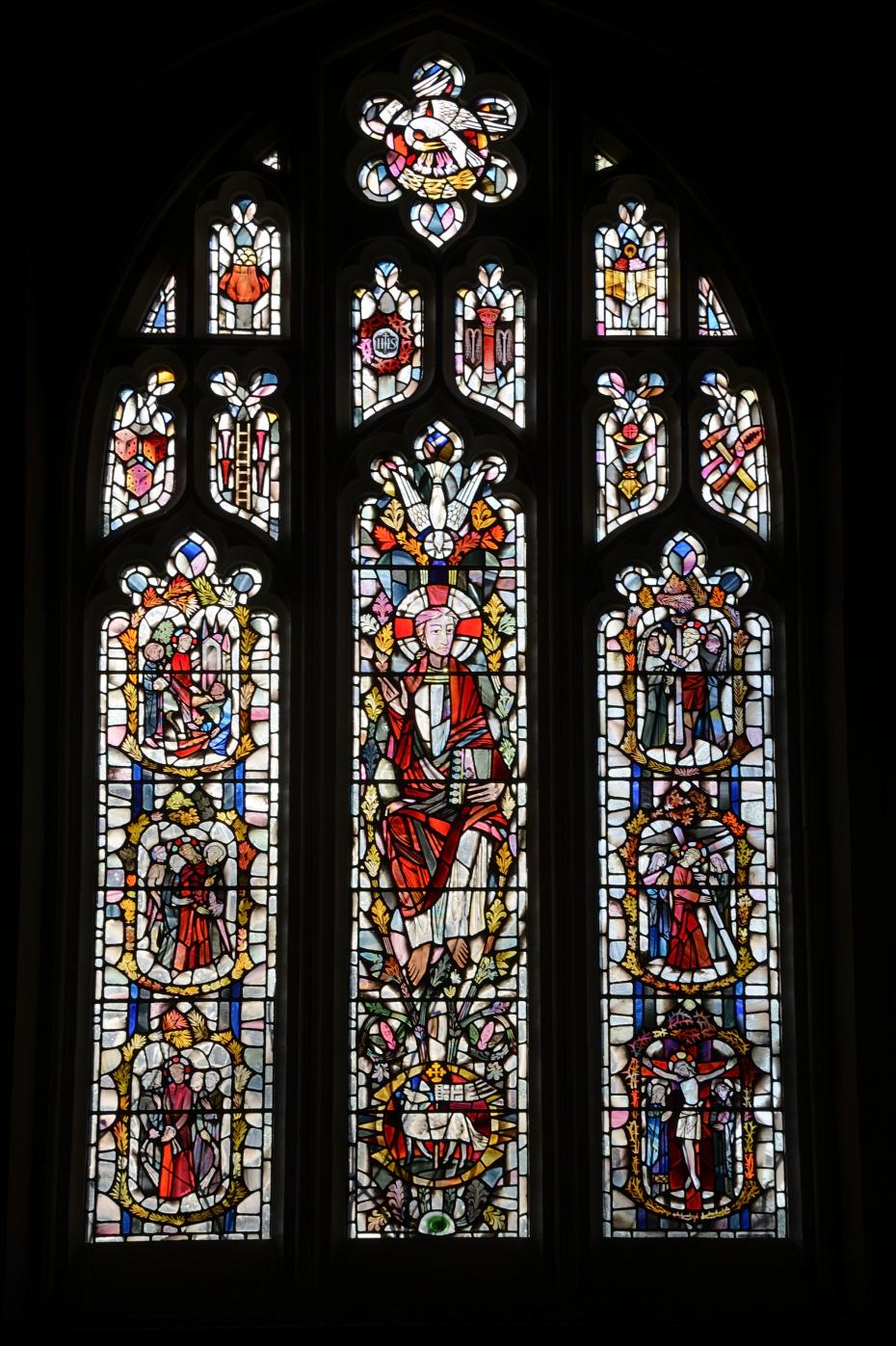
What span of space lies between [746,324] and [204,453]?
177 cm

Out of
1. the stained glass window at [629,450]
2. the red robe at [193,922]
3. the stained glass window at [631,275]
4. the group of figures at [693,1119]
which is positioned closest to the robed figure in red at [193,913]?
the red robe at [193,922]

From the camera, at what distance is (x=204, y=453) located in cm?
567

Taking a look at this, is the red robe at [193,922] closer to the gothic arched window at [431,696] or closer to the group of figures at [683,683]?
the gothic arched window at [431,696]

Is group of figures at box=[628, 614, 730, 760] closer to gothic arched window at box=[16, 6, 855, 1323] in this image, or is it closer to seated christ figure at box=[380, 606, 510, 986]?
gothic arched window at box=[16, 6, 855, 1323]

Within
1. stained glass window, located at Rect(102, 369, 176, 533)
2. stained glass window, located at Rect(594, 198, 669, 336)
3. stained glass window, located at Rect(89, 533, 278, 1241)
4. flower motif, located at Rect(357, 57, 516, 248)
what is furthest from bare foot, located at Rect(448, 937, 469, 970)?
flower motif, located at Rect(357, 57, 516, 248)

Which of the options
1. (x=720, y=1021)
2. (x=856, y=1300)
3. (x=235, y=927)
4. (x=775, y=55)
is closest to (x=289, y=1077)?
(x=235, y=927)

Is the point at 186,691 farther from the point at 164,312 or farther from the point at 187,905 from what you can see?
the point at 164,312

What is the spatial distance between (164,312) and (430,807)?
70.5 inches

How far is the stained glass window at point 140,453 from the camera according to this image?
564 centimetres

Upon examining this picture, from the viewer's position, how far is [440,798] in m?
5.55

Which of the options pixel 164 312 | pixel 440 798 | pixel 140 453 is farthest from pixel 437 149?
pixel 440 798

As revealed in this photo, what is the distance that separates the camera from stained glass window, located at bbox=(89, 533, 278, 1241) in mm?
5344

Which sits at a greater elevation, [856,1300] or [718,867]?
[718,867]

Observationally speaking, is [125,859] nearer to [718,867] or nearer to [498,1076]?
[498,1076]
